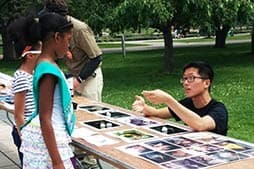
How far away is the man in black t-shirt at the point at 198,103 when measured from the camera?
352 centimetres

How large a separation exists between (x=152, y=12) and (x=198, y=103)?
8851 mm

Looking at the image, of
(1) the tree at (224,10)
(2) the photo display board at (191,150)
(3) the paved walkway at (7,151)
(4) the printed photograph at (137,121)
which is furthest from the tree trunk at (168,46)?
(2) the photo display board at (191,150)

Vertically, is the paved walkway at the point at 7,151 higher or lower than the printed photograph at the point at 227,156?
lower

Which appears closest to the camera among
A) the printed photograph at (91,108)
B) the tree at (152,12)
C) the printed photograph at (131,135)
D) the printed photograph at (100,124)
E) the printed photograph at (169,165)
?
the printed photograph at (169,165)

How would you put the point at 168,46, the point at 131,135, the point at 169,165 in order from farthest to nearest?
1. the point at 168,46
2. the point at 131,135
3. the point at 169,165

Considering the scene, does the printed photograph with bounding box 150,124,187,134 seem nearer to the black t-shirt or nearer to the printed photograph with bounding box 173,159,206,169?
the black t-shirt

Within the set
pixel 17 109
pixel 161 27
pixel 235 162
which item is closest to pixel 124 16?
pixel 161 27

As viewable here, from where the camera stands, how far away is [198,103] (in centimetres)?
383

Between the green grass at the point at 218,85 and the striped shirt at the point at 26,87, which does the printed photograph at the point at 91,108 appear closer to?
the striped shirt at the point at 26,87

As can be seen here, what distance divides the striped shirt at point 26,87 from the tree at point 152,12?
29.4 feet

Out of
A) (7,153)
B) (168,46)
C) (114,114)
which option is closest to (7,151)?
(7,153)

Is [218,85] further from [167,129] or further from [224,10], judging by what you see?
[167,129]

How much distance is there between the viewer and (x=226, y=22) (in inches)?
544

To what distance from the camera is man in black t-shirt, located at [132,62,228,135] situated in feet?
11.6
